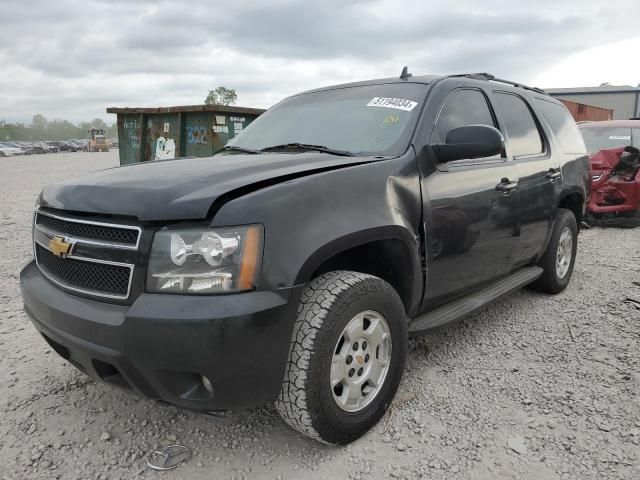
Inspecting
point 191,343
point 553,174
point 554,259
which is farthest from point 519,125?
point 191,343

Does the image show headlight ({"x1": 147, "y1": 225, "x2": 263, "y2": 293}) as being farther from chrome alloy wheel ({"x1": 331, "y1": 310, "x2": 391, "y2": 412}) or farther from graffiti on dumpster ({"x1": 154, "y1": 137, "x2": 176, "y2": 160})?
graffiti on dumpster ({"x1": 154, "y1": 137, "x2": 176, "y2": 160})

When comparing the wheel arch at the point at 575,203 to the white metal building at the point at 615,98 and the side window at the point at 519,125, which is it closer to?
the side window at the point at 519,125

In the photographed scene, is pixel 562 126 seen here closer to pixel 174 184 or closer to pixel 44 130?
pixel 174 184

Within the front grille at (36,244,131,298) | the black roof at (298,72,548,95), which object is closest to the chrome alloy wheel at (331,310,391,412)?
the front grille at (36,244,131,298)

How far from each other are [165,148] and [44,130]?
12170cm

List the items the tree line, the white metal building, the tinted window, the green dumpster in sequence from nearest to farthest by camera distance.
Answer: the tinted window → the green dumpster → the white metal building → the tree line

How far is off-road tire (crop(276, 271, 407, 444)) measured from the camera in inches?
80.3

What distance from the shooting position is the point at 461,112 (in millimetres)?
3178

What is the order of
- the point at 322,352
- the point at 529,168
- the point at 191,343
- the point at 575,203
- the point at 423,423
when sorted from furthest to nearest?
the point at 575,203 < the point at 529,168 < the point at 423,423 < the point at 322,352 < the point at 191,343

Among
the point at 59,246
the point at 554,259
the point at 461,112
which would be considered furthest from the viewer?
the point at 554,259

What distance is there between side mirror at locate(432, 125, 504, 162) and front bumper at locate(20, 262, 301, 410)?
4.21 ft

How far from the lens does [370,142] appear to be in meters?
2.81

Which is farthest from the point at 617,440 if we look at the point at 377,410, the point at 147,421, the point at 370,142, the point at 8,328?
the point at 8,328

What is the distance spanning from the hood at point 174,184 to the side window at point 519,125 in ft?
5.27
